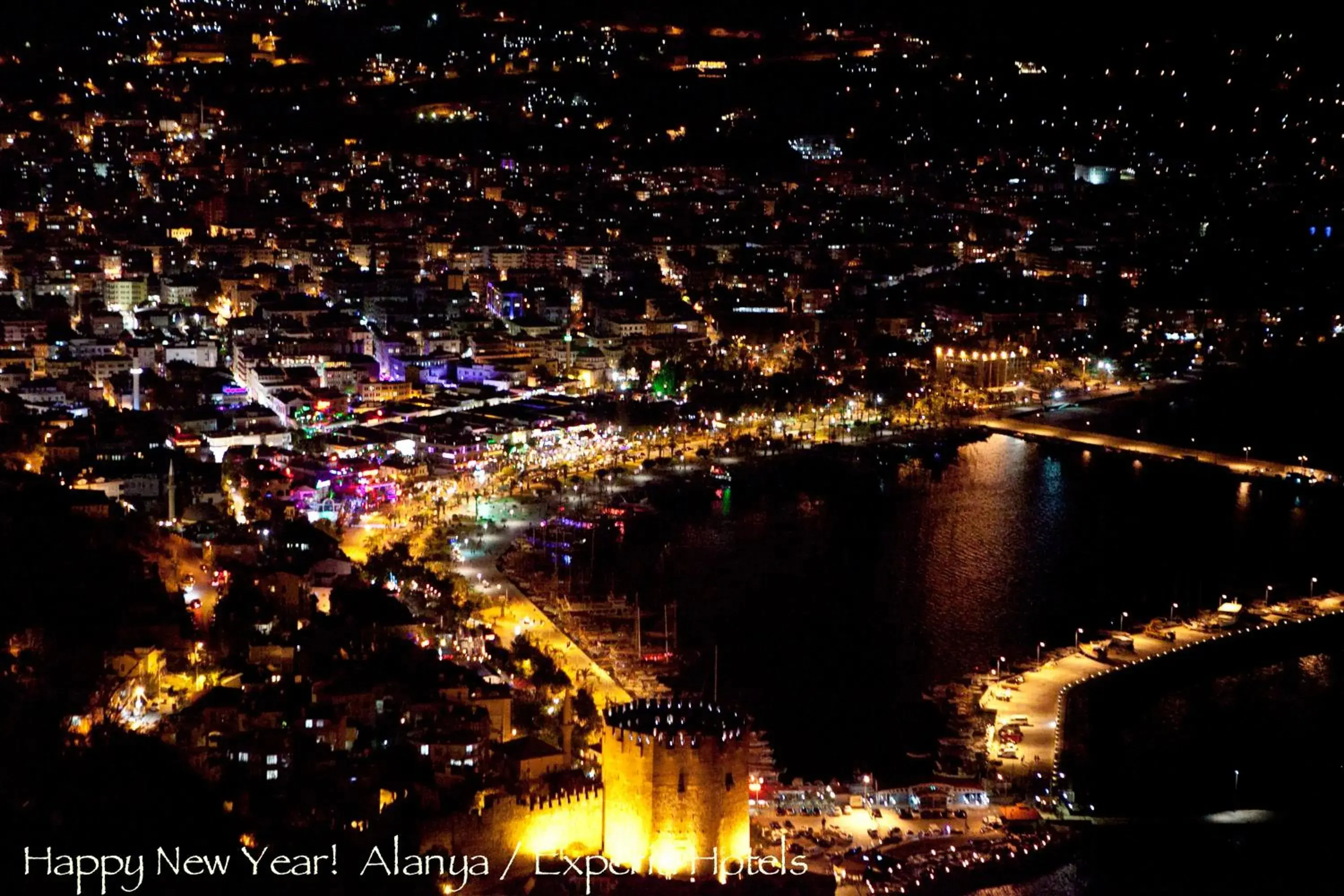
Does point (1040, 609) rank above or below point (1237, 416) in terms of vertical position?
below

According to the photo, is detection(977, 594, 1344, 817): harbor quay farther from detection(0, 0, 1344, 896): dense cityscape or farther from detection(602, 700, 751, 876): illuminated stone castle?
detection(602, 700, 751, 876): illuminated stone castle

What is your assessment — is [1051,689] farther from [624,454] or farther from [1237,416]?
[1237,416]

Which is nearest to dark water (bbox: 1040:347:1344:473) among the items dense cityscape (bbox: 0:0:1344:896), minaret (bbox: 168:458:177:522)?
dense cityscape (bbox: 0:0:1344:896)

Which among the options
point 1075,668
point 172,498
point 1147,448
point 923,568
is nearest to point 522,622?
point 1075,668

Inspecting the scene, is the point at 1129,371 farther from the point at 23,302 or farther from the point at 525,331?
the point at 23,302

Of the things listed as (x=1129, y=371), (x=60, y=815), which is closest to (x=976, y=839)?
(x=60, y=815)

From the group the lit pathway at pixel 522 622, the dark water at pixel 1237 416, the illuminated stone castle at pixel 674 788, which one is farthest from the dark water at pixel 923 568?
the illuminated stone castle at pixel 674 788
